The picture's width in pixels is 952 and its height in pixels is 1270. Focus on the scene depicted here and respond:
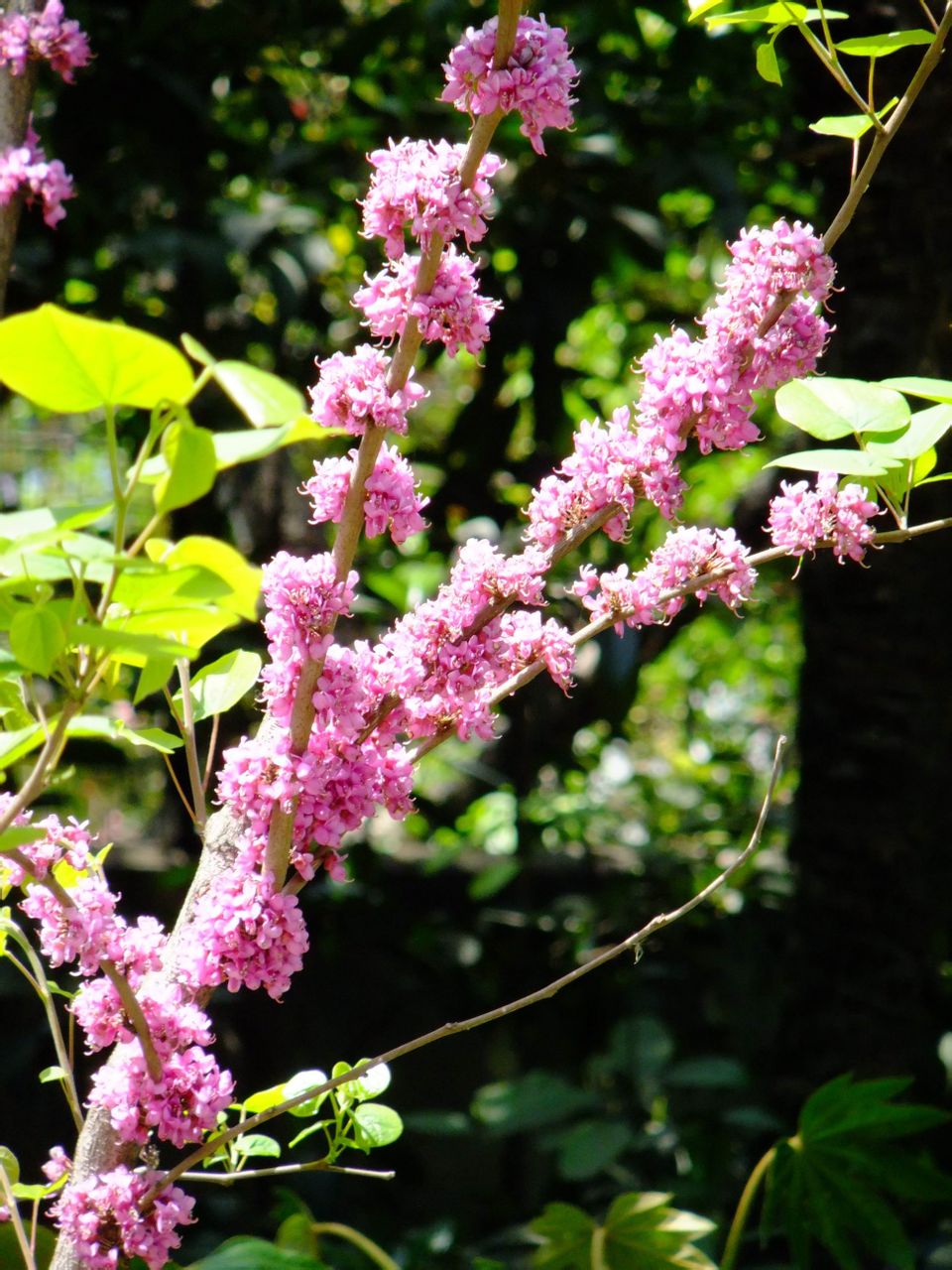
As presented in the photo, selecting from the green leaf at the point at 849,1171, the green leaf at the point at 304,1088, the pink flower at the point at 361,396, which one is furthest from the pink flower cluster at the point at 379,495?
the green leaf at the point at 849,1171

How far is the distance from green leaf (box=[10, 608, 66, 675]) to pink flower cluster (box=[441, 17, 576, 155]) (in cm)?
32

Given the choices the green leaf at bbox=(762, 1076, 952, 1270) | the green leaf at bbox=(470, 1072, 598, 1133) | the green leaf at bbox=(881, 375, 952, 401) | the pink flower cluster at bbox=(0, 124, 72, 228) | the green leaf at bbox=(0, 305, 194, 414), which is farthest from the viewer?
the green leaf at bbox=(470, 1072, 598, 1133)

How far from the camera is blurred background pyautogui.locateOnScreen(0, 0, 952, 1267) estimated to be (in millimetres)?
1852

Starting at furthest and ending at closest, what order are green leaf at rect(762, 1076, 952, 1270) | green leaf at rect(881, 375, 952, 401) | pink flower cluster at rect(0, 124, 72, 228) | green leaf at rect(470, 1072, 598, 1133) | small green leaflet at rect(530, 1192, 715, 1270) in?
green leaf at rect(470, 1072, 598, 1133) < green leaf at rect(762, 1076, 952, 1270) < small green leaflet at rect(530, 1192, 715, 1270) < pink flower cluster at rect(0, 124, 72, 228) < green leaf at rect(881, 375, 952, 401)

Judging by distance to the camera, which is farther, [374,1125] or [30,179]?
[30,179]

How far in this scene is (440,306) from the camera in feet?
2.00

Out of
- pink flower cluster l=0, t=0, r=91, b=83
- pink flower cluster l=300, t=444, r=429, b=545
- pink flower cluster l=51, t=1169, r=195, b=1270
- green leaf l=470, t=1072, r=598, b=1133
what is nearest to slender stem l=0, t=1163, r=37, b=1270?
pink flower cluster l=51, t=1169, r=195, b=1270

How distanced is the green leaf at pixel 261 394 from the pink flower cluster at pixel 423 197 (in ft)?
0.79

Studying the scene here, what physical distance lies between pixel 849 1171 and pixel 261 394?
1.20m

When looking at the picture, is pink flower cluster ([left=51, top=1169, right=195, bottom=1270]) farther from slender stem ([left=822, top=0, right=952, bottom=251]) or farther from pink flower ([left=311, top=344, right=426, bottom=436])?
slender stem ([left=822, top=0, right=952, bottom=251])

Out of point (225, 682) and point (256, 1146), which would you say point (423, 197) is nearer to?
point (225, 682)

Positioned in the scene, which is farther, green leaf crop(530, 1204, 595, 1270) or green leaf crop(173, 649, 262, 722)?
green leaf crop(530, 1204, 595, 1270)

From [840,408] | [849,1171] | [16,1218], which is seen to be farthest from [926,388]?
[849,1171]

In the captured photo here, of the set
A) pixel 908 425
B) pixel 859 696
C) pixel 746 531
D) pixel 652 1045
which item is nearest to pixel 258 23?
pixel 746 531
